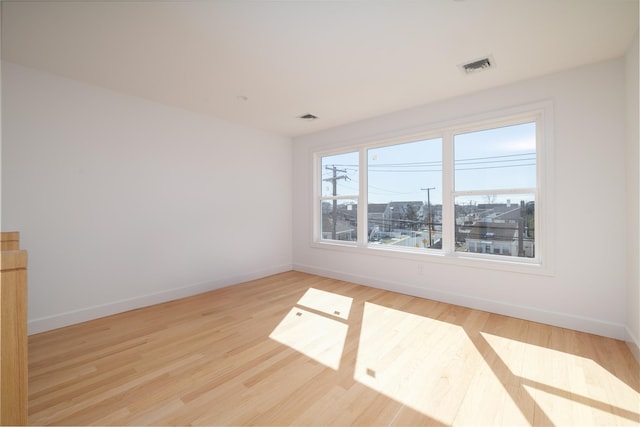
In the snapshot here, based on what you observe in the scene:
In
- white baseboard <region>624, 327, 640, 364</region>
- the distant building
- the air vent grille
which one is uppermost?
the air vent grille

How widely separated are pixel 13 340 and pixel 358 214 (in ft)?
13.2

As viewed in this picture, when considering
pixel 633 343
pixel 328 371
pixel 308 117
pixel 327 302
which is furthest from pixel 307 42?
pixel 633 343

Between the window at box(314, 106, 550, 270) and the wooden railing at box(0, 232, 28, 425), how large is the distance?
12.0 ft

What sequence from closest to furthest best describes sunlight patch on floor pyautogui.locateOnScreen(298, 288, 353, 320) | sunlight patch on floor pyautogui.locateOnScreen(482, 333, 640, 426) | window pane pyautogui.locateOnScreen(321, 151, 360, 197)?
1. sunlight patch on floor pyautogui.locateOnScreen(482, 333, 640, 426)
2. sunlight patch on floor pyautogui.locateOnScreen(298, 288, 353, 320)
3. window pane pyautogui.locateOnScreen(321, 151, 360, 197)

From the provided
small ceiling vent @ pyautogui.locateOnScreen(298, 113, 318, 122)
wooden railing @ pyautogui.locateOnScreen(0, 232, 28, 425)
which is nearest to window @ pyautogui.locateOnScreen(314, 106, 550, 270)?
small ceiling vent @ pyautogui.locateOnScreen(298, 113, 318, 122)

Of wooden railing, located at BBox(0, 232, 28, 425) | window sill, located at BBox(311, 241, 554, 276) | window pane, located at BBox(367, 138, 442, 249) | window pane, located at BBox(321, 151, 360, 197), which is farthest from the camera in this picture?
window pane, located at BBox(321, 151, 360, 197)

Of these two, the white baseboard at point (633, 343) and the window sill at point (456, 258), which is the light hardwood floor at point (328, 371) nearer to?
the white baseboard at point (633, 343)

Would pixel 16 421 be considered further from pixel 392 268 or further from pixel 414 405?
pixel 392 268

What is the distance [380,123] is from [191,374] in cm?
376

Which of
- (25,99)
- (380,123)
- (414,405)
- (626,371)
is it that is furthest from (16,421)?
(380,123)

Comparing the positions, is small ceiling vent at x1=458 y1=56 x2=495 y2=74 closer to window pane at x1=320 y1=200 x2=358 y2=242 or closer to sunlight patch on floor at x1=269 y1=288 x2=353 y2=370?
window pane at x1=320 y1=200 x2=358 y2=242

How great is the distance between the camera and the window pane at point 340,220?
466cm

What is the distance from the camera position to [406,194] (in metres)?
4.05

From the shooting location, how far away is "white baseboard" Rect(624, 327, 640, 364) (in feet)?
7.14
